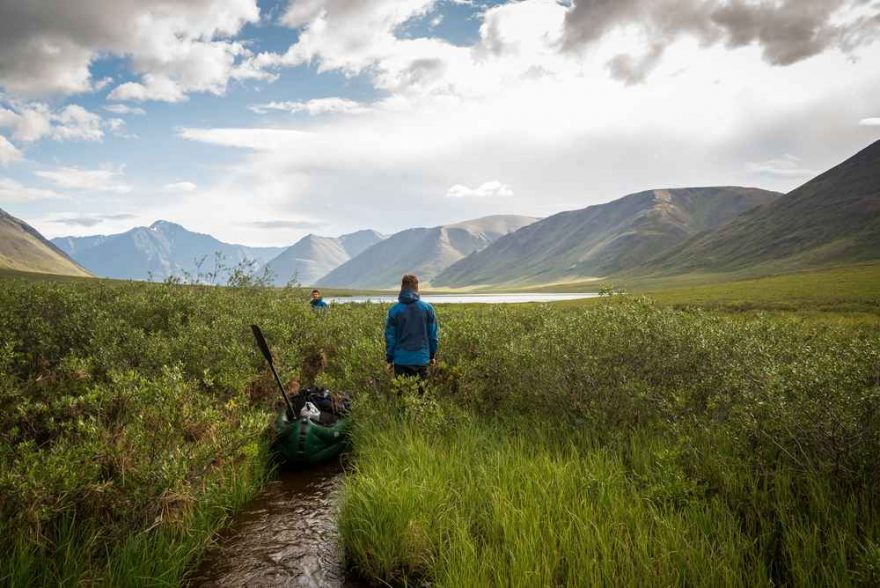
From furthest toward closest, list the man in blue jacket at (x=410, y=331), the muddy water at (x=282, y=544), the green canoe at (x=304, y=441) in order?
the man in blue jacket at (x=410, y=331), the green canoe at (x=304, y=441), the muddy water at (x=282, y=544)

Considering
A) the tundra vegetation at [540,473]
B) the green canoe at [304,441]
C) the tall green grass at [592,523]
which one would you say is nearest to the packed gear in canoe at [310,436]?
the green canoe at [304,441]

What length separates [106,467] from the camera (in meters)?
6.92

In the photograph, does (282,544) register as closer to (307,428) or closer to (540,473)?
(307,428)

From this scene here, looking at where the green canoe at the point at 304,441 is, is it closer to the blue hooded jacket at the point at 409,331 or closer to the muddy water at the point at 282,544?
the muddy water at the point at 282,544

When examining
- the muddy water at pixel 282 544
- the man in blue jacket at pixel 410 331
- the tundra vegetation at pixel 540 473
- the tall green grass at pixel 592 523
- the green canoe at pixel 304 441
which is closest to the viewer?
the tall green grass at pixel 592 523

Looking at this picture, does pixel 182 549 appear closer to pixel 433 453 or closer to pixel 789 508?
Result: pixel 433 453

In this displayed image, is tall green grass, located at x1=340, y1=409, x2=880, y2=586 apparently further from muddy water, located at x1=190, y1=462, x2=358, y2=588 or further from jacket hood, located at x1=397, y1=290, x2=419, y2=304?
jacket hood, located at x1=397, y1=290, x2=419, y2=304

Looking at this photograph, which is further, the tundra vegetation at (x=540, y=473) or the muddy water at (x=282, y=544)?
the muddy water at (x=282, y=544)

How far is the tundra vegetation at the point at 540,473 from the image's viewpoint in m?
5.59

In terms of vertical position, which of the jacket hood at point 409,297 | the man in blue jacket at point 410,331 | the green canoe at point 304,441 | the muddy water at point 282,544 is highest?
the jacket hood at point 409,297

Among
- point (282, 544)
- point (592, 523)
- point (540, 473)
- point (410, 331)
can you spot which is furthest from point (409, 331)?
point (592, 523)

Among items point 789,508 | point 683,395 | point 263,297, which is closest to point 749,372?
point 683,395

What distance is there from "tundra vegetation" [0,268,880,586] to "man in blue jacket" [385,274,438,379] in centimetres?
75

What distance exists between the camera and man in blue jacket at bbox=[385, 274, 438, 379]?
40.6ft
